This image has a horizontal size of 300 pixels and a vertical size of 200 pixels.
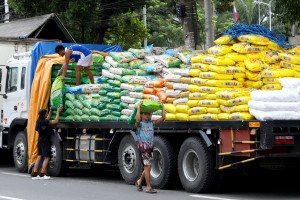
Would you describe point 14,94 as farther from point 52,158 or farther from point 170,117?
point 170,117

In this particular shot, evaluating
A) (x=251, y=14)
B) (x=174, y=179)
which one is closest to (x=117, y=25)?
(x=174, y=179)

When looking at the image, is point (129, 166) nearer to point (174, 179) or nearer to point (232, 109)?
point (174, 179)

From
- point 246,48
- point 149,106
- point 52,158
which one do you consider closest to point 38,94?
point 52,158

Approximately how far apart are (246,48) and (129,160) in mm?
3725

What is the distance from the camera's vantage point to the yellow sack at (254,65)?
14156mm

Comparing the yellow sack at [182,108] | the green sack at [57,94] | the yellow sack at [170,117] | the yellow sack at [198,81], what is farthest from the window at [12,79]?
the yellow sack at [198,81]

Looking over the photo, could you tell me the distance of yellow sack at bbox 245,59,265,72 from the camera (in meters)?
14.2

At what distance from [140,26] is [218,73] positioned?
21435 millimetres

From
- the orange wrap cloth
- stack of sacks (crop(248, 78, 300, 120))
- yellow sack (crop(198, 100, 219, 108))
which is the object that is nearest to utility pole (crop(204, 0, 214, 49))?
the orange wrap cloth

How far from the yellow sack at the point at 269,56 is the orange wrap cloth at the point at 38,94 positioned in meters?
6.38

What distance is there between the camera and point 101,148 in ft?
58.3

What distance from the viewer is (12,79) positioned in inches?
819

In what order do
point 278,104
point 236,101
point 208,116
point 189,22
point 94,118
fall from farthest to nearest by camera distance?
point 189,22
point 94,118
point 208,116
point 236,101
point 278,104

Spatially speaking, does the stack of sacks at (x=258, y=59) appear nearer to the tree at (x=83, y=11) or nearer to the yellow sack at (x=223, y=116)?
the yellow sack at (x=223, y=116)
